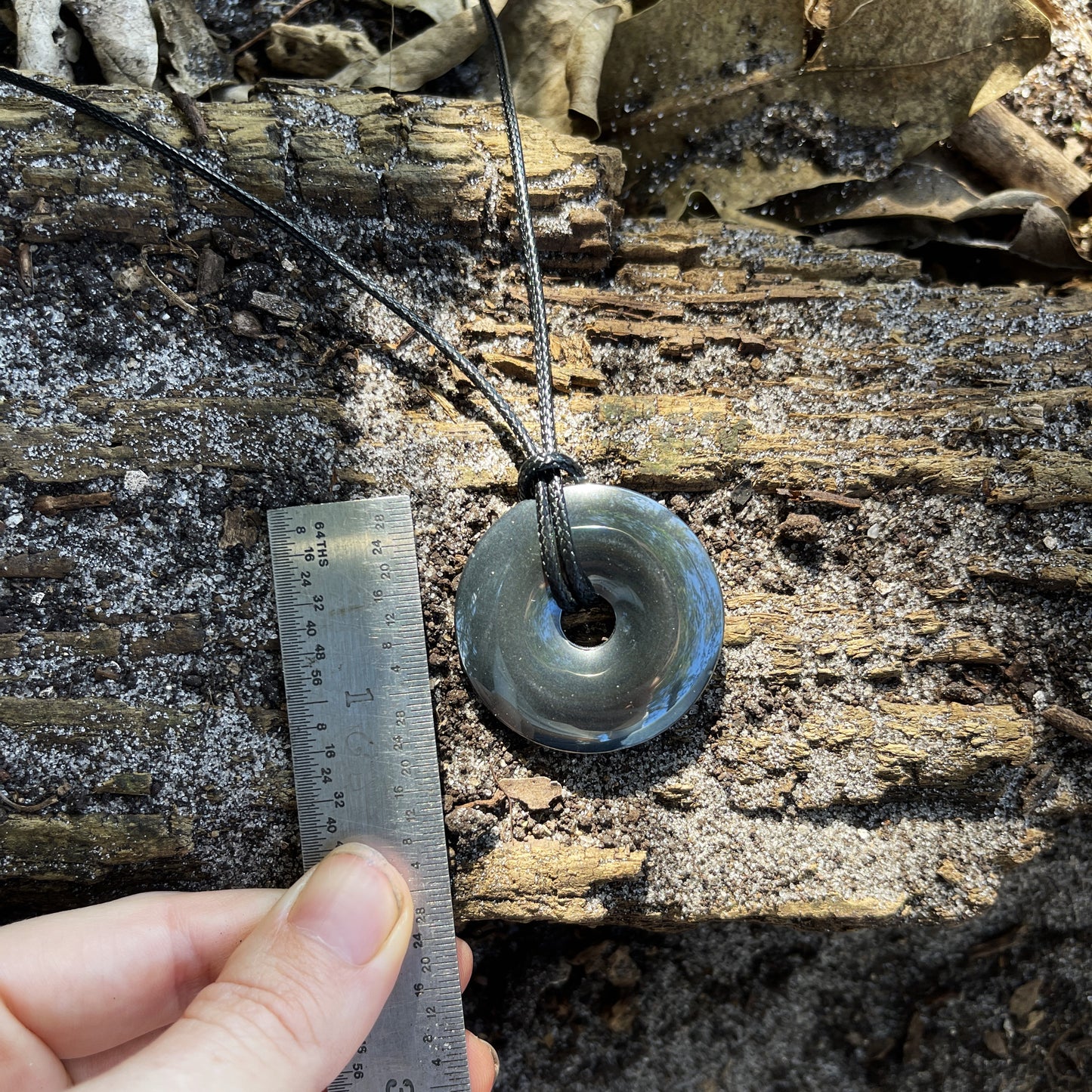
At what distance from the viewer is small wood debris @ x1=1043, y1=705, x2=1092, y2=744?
64.9 inches

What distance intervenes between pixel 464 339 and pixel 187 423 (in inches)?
22.7

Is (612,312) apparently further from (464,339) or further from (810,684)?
(810,684)

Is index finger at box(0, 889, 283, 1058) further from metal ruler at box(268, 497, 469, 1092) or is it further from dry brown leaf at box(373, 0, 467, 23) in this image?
dry brown leaf at box(373, 0, 467, 23)

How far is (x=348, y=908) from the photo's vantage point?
4.51ft

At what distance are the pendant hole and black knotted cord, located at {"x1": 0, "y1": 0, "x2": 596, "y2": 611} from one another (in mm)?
42

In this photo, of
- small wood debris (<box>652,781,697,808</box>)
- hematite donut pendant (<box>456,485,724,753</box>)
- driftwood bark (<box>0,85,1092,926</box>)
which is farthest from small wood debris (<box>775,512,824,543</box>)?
small wood debris (<box>652,781,697,808</box>)

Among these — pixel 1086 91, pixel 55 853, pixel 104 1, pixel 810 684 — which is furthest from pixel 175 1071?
pixel 1086 91

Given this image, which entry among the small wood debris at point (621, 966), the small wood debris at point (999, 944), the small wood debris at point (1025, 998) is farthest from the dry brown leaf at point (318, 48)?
the small wood debris at point (1025, 998)

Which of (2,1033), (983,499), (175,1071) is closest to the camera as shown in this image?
(175,1071)

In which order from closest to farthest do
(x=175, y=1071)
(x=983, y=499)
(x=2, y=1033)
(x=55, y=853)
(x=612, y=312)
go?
(x=175, y=1071) → (x=2, y=1033) → (x=55, y=853) → (x=983, y=499) → (x=612, y=312)

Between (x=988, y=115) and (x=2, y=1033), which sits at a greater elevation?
(x=988, y=115)

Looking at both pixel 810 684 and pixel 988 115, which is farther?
pixel 988 115

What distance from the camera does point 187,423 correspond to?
168 cm

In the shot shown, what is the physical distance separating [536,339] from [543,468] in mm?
290
